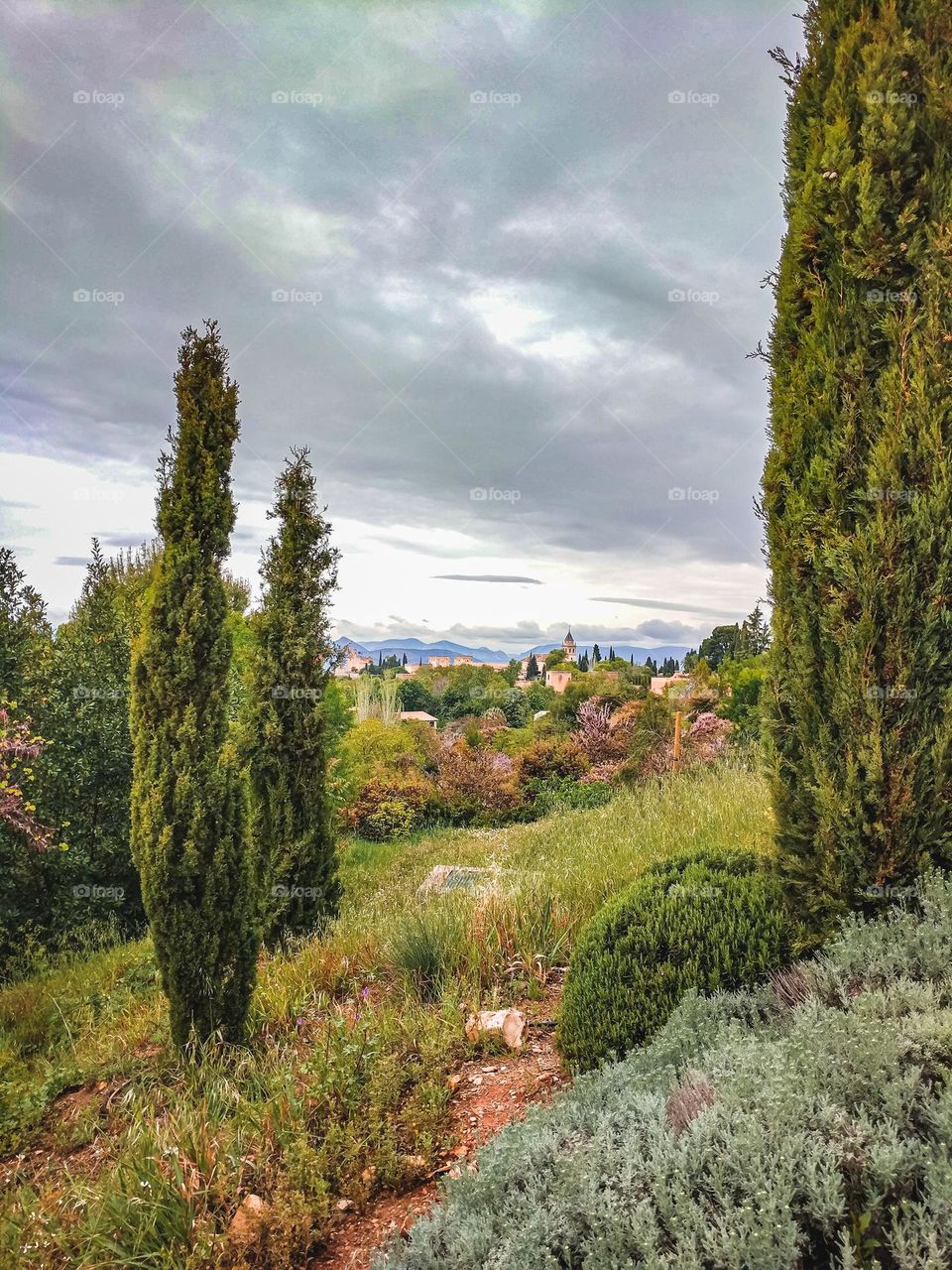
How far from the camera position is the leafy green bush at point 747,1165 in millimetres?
1520

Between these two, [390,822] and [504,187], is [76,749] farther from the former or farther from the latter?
[504,187]

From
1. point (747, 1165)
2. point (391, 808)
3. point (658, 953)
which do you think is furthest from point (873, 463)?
point (391, 808)

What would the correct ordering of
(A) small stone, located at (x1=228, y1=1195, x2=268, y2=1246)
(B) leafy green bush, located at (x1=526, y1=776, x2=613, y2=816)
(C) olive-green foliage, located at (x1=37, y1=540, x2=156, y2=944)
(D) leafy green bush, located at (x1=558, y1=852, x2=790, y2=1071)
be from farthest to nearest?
(B) leafy green bush, located at (x1=526, y1=776, x2=613, y2=816) < (C) olive-green foliage, located at (x1=37, y1=540, x2=156, y2=944) < (D) leafy green bush, located at (x1=558, y1=852, x2=790, y2=1071) < (A) small stone, located at (x1=228, y1=1195, x2=268, y2=1246)

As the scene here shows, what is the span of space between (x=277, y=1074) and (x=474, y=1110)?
103 centimetres

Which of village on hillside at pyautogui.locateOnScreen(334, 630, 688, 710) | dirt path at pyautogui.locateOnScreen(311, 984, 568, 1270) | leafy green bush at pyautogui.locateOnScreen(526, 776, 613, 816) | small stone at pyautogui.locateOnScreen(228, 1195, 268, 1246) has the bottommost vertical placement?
leafy green bush at pyautogui.locateOnScreen(526, 776, 613, 816)

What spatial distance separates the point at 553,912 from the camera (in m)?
5.03

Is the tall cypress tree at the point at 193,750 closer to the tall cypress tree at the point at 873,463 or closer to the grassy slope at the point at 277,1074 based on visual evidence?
the grassy slope at the point at 277,1074

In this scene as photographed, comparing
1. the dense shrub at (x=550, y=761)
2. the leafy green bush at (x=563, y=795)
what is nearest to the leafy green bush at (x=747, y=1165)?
the leafy green bush at (x=563, y=795)

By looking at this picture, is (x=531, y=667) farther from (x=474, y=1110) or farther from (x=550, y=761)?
(x=474, y=1110)

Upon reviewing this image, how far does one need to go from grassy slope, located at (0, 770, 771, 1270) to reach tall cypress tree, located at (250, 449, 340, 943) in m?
0.64

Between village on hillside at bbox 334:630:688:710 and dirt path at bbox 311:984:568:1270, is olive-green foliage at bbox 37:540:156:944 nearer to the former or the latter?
dirt path at bbox 311:984:568:1270

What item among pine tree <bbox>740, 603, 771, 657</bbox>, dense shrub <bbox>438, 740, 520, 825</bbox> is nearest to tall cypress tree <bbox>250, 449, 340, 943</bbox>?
dense shrub <bbox>438, 740, 520, 825</bbox>

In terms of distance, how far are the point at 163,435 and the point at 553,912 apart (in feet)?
14.9

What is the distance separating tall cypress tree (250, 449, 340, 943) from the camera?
22.3ft
